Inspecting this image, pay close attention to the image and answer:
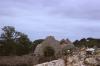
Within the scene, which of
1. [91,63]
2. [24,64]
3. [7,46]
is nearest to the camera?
[91,63]

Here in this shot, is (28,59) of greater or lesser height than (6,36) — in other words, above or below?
below

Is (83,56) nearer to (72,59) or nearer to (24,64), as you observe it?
(72,59)

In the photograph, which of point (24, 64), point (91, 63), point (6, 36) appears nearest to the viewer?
point (91, 63)

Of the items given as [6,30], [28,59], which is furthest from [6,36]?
[28,59]

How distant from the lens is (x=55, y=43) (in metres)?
43.0

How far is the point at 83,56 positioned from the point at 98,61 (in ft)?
0.72

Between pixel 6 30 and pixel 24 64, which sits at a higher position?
pixel 6 30

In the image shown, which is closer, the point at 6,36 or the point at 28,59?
the point at 28,59

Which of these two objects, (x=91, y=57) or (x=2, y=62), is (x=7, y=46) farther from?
(x=91, y=57)

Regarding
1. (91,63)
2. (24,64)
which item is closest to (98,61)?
(91,63)

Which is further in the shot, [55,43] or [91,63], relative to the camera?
[55,43]

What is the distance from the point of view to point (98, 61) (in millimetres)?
4320

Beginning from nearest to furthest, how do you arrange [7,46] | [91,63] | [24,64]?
[91,63] → [24,64] → [7,46]

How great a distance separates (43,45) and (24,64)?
45.9 feet
